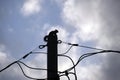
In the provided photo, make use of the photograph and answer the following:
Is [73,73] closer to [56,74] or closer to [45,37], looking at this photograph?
[56,74]

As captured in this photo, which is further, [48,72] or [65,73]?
[65,73]

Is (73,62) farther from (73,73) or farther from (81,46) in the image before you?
(81,46)

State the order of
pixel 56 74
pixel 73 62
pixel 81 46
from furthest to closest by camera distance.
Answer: pixel 81 46
pixel 73 62
pixel 56 74

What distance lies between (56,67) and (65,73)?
0.79 metres

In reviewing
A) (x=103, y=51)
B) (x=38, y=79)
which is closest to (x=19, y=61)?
(x=38, y=79)

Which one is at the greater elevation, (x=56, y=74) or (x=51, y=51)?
(x=51, y=51)

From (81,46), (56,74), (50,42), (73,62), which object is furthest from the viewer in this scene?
(81,46)

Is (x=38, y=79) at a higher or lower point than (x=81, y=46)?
lower

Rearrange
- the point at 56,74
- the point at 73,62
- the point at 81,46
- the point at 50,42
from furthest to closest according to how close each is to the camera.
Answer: the point at 81,46 < the point at 73,62 < the point at 50,42 < the point at 56,74

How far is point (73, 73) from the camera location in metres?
6.97

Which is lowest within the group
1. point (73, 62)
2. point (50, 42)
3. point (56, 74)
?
point (56, 74)

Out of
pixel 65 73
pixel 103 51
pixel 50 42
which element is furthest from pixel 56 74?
pixel 103 51

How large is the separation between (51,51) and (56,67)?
23.6 inches

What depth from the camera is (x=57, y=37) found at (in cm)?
712
